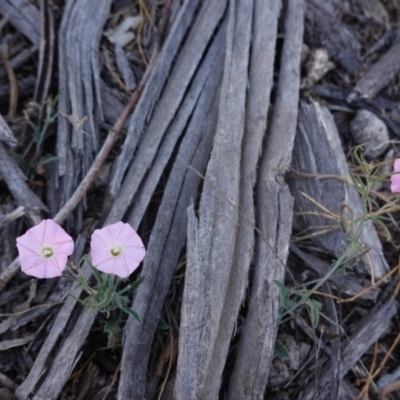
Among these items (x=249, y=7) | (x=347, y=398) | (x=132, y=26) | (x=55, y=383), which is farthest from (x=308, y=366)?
(x=132, y=26)

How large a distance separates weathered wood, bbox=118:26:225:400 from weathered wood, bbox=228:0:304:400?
275 mm

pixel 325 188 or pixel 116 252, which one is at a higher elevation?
pixel 116 252

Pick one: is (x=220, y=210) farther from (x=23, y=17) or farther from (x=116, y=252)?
(x=23, y=17)

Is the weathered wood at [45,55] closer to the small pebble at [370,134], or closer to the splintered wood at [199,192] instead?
the splintered wood at [199,192]

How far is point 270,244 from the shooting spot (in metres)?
2.05

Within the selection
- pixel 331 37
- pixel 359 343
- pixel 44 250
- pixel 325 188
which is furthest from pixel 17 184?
pixel 331 37

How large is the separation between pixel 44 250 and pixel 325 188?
120 cm

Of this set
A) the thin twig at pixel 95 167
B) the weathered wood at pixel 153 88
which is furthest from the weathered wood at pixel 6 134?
the weathered wood at pixel 153 88

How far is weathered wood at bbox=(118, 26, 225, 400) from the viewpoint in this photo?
190cm

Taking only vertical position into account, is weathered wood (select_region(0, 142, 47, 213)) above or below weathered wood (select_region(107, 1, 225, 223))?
above

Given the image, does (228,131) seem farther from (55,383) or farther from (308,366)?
(55,383)

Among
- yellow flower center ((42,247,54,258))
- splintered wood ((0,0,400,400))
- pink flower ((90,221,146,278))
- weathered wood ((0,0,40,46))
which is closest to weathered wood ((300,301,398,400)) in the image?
splintered wood ((0,0,400,400))

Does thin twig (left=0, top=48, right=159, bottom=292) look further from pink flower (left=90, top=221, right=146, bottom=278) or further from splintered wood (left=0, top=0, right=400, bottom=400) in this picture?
pink flower (left=90, top=221, right=146, bottom=278)

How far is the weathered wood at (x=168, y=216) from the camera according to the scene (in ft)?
6.22
